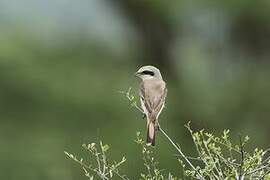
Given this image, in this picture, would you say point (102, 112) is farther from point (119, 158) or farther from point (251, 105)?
point (251, 105)

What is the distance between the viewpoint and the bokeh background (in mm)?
8102

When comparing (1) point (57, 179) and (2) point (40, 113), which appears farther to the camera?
(2) point (40, 113)

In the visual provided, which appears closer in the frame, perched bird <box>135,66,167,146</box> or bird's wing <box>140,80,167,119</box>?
perched bird <box>135,66,167,146</box>

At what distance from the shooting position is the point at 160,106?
390cm

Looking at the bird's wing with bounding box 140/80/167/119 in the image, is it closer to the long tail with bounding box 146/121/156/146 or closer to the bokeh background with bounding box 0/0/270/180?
the long tail with bounding box 146/121/156/146

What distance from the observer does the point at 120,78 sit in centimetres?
806

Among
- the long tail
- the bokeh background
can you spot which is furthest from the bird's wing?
the bokeh background

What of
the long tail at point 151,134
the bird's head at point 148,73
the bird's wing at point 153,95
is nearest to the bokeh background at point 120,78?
the bird's head at point 148,73

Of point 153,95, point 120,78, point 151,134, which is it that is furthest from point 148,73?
point 120,78

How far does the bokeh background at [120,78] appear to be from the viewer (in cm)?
810

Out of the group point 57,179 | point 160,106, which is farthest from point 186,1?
point 160,106

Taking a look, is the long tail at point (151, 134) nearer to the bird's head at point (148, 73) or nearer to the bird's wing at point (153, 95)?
the bird's wing at point (153, 95)

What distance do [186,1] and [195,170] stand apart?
519 centimetres

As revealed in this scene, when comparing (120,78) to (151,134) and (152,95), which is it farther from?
(151,134)
